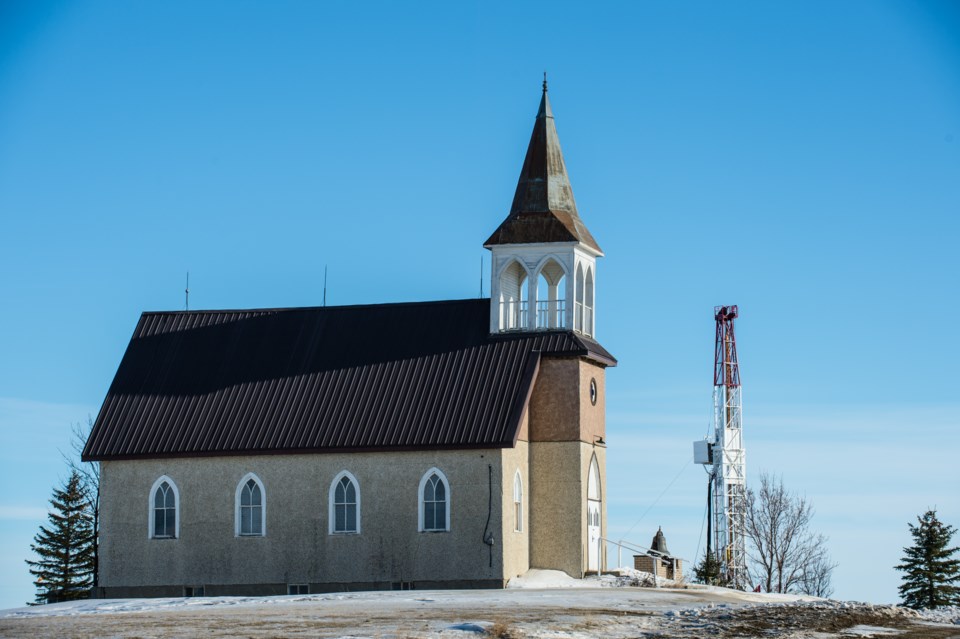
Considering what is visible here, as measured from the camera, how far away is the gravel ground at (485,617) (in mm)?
26406

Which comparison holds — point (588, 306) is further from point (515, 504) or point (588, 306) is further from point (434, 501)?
point (434, 501)

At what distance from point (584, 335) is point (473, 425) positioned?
508 centimetres

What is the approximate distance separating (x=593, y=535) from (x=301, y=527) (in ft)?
26.1

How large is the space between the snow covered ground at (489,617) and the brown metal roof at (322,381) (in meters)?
5.56

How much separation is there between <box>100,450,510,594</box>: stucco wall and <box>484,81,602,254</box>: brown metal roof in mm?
6544

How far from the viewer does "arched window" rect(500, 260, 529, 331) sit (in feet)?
140

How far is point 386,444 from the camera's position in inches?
1577

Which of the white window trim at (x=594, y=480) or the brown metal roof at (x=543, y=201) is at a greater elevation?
the brown metal roof at (x=543, y=201)

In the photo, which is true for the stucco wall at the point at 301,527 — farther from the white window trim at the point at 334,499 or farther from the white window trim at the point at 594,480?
the white window trim at the point at 594,480

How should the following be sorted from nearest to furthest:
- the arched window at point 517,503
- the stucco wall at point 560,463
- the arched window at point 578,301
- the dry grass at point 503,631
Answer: the dry grass at point 503,631 < the arched window at point 517,503 < the stucco wall at point 560,463 < the arched window at point 578,301

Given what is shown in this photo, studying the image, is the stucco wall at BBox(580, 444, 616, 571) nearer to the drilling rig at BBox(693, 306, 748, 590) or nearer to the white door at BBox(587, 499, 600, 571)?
the white door at BBox(587, 499, 600, 571)

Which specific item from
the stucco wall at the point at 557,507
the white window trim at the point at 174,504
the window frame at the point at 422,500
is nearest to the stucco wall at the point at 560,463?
the stucco wall at the point at 557,507

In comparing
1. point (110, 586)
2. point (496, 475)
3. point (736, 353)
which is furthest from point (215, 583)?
point (736, 353)

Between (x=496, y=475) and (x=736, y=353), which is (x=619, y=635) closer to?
(x=496, y=475)
